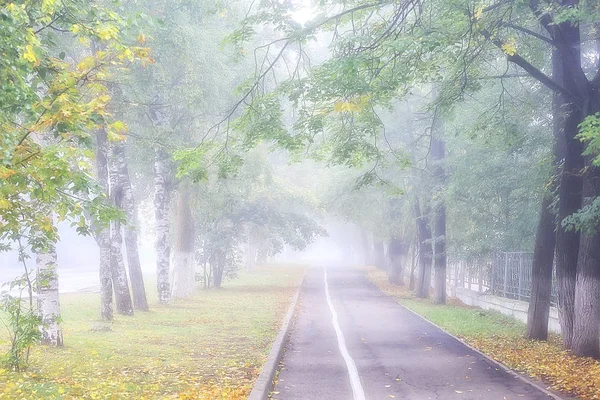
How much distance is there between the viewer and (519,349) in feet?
46.8

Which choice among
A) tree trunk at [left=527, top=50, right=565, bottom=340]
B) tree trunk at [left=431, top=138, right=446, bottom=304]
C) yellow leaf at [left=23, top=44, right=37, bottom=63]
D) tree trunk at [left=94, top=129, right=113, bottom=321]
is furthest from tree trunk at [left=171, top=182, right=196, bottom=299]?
yellow leaf at [left=23, top=44, right=37, bottom=63]

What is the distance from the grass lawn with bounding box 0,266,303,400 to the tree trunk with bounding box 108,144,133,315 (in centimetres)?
57

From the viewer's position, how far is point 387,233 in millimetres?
35344

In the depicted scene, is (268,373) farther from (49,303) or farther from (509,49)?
(509,49)

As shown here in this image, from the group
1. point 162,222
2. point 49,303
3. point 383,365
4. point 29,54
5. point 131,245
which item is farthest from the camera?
point 162,222

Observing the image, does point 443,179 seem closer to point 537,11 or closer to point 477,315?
point 477,315

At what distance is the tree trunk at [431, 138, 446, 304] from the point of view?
27.1 meters

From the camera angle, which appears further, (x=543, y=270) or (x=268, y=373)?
(x=543, y=270)

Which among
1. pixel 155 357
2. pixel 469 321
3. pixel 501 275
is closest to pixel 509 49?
pixel 155 357

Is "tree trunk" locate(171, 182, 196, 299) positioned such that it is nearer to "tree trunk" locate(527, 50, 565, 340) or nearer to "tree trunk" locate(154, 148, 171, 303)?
"tree trunk" locate(154, 148, 171, 303)

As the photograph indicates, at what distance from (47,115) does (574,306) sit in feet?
35.7

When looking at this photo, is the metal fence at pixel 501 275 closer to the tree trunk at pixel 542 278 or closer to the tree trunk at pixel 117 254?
the tree trunk at pixel 542 278

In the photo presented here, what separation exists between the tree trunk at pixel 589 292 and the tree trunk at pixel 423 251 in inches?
638

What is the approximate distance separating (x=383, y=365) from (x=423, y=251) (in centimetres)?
1844
